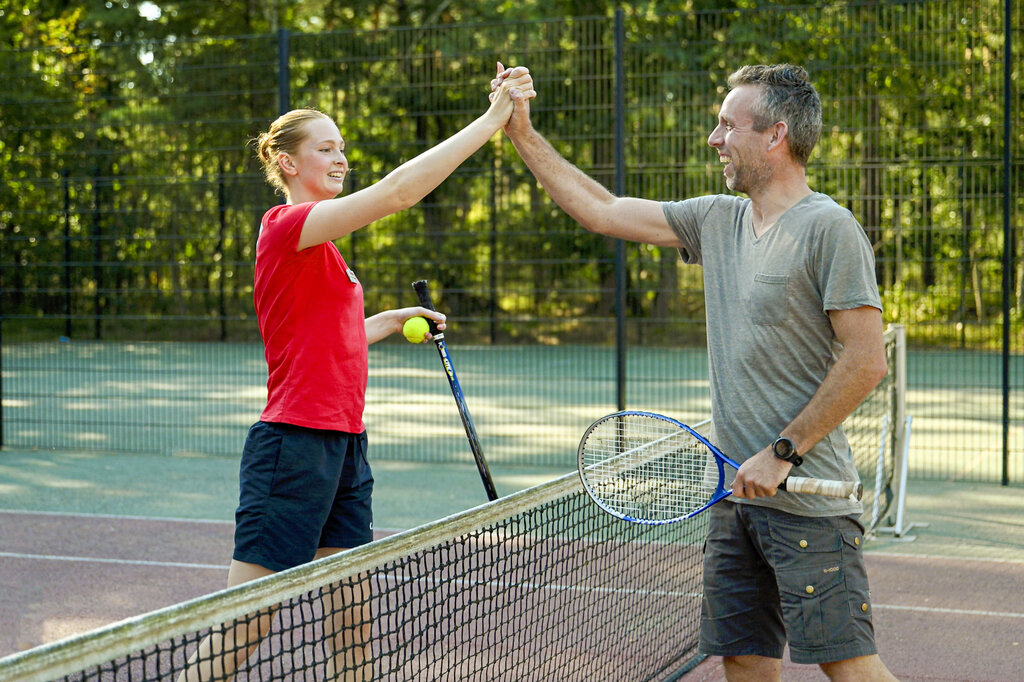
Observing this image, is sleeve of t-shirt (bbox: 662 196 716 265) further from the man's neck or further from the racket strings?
the racket strings

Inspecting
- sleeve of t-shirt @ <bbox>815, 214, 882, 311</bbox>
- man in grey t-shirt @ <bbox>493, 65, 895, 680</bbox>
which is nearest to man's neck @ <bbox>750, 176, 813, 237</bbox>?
man in grey t-shirt @ <bbox>493, 65, 895, 680</bbox>

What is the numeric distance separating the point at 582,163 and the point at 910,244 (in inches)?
108

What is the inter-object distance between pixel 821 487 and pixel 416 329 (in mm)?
1453

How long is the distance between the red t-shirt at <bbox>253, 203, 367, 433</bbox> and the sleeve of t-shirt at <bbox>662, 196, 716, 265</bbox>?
96 centimetres

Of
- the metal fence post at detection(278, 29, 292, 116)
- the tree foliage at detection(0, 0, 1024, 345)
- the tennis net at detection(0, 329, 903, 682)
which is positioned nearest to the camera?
the tennis net at detection(0, 329, 903, 682)

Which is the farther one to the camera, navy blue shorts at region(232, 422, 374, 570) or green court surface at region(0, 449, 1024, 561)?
green court surface at region(0, 449, 1024, 561)

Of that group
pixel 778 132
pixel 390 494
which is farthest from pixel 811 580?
pixel 390 494

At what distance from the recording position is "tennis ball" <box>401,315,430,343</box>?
147 inches

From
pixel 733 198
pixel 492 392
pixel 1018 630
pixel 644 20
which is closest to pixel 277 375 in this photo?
pixel 733 198

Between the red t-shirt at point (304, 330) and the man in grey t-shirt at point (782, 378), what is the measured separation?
40.9 inches

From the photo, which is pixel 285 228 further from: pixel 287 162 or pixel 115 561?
pixel 115 561

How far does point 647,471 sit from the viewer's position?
142 inches

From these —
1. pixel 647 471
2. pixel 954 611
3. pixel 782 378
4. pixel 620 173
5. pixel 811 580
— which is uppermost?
pixel 620 173

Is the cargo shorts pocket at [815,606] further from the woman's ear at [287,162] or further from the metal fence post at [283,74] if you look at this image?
the metal fence post at [283,74]
